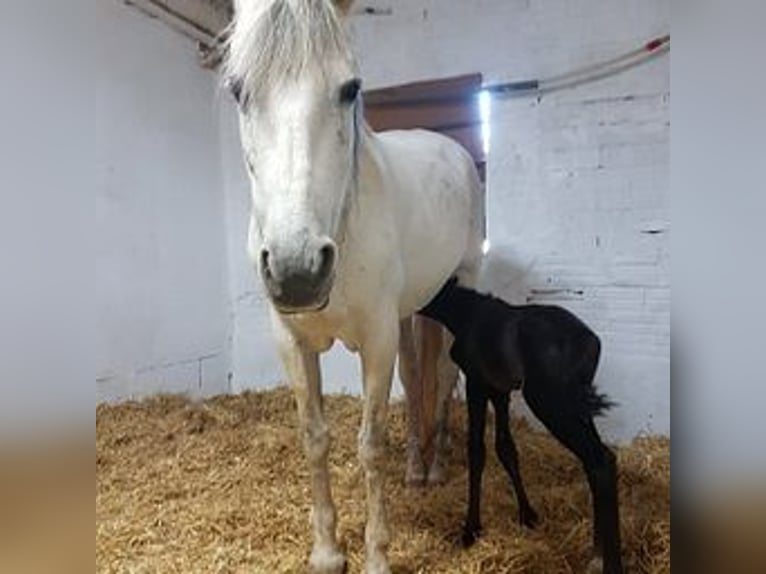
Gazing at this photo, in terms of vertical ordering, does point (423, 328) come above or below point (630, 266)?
below

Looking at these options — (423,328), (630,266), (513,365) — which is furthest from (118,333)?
(630,266)

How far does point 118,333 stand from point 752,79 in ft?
10.9

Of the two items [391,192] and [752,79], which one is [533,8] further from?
[752,79]

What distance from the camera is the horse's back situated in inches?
75.4

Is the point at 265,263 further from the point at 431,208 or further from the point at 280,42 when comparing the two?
the point at 431,208

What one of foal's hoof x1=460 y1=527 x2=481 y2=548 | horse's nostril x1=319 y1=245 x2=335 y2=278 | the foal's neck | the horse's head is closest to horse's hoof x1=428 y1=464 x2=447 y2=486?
foal's hoof x1=460 y1=527 x2=481 y2=548

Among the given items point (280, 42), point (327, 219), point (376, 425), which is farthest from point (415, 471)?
point (280, 42)

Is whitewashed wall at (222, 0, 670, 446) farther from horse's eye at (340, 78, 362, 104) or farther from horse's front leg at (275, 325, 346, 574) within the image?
horse's eye at (340, 78, 362, 104)

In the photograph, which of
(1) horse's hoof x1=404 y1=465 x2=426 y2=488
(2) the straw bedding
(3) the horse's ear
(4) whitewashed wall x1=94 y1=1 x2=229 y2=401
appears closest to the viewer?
(3) the horse's ear

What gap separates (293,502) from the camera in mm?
2182

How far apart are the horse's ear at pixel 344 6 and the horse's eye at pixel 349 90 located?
220 millimetres

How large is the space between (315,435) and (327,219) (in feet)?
2.19

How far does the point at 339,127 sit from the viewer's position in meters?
1.35

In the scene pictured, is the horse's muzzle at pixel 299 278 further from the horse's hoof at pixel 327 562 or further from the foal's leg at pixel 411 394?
the foal's leg at pixel 411 394
